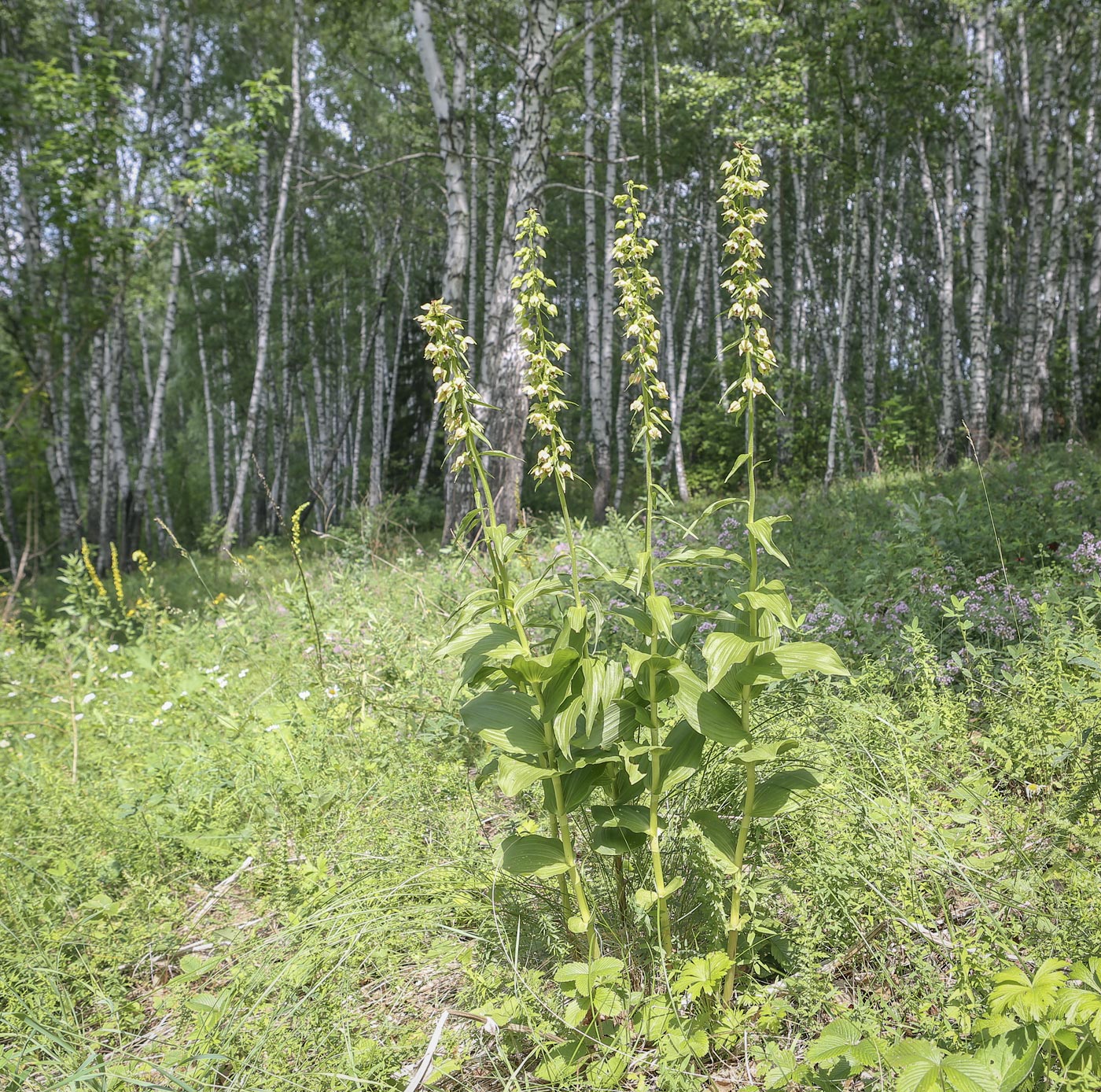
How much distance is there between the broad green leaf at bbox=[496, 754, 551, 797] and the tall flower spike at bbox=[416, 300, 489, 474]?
Answer: 696mm

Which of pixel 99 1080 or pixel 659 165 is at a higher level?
pixel 659 165

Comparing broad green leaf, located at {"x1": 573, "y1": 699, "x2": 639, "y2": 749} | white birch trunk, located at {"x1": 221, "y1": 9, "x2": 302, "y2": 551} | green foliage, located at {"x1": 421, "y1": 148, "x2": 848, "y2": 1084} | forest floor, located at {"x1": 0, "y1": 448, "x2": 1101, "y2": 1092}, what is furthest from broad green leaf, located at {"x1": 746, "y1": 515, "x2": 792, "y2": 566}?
white birch trunk, located at {"x1": 221, "y1": 9, "x2": 302, "y2": 551}

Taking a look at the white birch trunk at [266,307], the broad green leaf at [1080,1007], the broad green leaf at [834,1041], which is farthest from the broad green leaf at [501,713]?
the white birch trunk at [266,307]

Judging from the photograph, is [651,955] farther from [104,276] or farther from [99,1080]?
[104,276]

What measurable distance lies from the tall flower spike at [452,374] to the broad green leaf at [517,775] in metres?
0.70

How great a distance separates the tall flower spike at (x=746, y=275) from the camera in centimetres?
164

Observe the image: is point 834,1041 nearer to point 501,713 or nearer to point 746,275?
point 501,713

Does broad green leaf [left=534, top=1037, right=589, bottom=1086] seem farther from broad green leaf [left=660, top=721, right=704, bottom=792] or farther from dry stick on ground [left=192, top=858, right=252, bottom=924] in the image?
dry stick on ground [left=192, top=858, right=252, bottom=924]

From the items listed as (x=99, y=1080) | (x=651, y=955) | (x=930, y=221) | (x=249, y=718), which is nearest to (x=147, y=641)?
(x=249, y=718)

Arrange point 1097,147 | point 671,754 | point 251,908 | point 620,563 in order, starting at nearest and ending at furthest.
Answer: point 671,754 < point 251,908 < point 620,563 < point 1097,147

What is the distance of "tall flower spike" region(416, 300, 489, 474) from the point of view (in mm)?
1707

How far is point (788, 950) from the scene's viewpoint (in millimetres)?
1743

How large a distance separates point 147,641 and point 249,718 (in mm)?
2214

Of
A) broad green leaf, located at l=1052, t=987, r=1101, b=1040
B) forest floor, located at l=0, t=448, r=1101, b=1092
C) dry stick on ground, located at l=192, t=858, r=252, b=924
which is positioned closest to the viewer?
broad green leaf, located at l=1052, t=987, r=1101, b=1040
